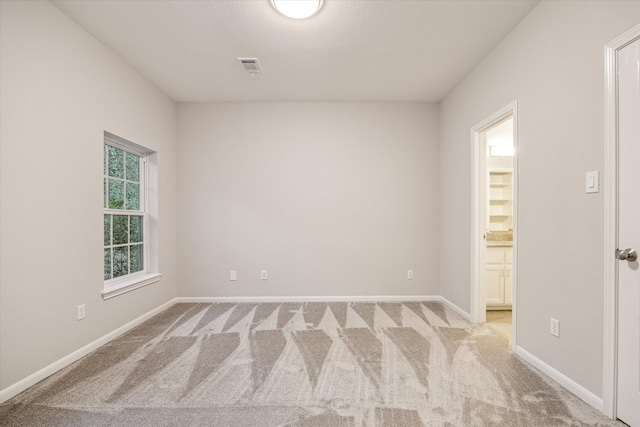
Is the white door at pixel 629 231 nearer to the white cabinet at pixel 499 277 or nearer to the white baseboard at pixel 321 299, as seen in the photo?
the white cabinet at pixel 499 277

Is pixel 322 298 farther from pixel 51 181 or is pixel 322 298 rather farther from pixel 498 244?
pixel 51 181

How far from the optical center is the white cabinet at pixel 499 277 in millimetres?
3686

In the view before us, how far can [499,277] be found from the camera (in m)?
3.70

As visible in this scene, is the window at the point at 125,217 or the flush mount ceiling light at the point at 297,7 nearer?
the flush mount ceiling light at the point at 297,7

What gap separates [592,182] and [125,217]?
4.16 m

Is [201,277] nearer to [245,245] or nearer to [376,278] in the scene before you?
[245,245]

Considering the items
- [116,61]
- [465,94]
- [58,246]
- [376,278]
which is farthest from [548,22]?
[58,246]

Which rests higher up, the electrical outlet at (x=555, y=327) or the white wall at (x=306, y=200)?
the white wall at (x=306, y=200)

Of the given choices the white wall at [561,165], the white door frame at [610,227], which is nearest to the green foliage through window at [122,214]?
the white wall at [561,165]

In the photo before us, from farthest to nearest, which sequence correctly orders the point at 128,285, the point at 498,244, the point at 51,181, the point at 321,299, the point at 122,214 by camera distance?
Result: 1. the point at 321,299
2. the point at 498,244
3. the point at 122,214
4. the point at 128,285
5. the point at 51,181

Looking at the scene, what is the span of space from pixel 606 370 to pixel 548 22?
2.34 metres

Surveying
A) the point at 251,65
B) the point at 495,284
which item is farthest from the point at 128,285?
the point at 495,284

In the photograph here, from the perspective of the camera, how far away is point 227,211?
416cm

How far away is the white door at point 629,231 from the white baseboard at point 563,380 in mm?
121
